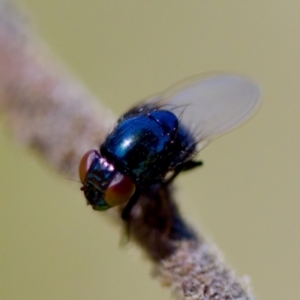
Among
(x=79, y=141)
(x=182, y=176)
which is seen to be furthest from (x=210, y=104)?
(x=182, y=176)

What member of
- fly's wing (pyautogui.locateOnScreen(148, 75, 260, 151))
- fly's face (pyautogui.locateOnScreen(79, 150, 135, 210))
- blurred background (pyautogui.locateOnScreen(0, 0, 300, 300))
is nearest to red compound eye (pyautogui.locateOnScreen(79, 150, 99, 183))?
fly's face (pyautogui.locateOnScreen(79, 150, 135, 210))

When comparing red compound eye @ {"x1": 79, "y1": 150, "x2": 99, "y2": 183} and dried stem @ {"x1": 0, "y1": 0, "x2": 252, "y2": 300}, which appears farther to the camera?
red compound eye @ {"x1": 79, "y1": 150, "x2": 99, "y2": 183}

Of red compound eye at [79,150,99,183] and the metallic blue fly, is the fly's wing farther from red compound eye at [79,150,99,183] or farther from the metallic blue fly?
red compound eye at [79,150,99,183]

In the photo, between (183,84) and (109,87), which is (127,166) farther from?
(109,87)

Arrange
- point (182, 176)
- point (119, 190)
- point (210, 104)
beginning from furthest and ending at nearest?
point (182, 176) → point (210, 104) → point (119, 190)

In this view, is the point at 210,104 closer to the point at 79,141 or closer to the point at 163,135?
the point at 163,135

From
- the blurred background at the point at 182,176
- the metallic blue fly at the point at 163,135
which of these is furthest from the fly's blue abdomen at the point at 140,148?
the blurred background at the point at 182,176

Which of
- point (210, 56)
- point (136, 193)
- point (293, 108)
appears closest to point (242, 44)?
point (210, 56)
